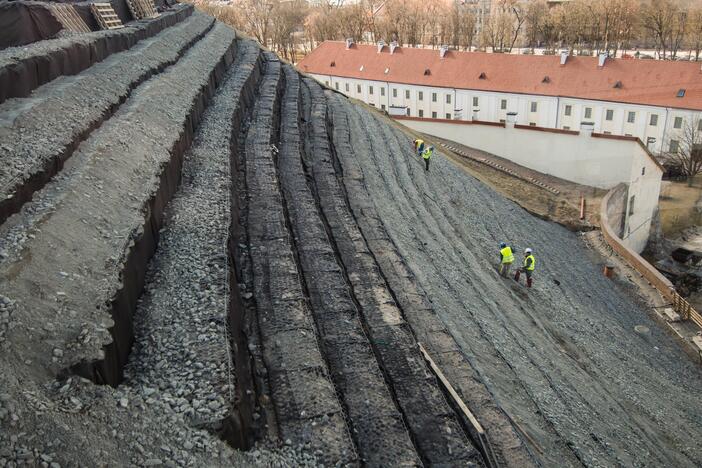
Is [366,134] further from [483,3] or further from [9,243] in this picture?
[483,3]

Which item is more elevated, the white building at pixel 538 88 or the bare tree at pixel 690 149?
the white building at pixel 538 88

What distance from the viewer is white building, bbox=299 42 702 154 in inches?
1372

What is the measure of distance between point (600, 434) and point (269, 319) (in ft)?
18.7

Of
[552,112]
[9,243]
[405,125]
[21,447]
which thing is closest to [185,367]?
[21,447]

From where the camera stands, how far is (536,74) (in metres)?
38.5

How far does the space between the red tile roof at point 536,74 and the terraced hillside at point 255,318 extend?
24.0m

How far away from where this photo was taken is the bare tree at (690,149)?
106 feet

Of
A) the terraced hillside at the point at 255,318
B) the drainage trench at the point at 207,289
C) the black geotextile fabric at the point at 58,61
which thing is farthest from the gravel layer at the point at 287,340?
the black geotextile fabric at the point at 58,61

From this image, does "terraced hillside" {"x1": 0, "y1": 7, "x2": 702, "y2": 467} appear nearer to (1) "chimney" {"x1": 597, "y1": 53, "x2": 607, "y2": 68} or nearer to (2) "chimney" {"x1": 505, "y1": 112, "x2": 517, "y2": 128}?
(2) "chimney" {"x1": 505, "y1": 112, "x2": 517, "y2": 128}

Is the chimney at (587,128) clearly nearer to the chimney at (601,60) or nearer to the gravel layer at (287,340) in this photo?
the chimney at (601,60)

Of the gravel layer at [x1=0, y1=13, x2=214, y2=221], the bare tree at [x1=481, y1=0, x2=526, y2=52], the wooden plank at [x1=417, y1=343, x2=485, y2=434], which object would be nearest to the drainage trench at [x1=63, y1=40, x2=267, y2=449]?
the gravel layer at [x1=0, y1=13, x2=214, y2=221]

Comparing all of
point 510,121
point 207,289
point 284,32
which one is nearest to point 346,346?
point 207,289

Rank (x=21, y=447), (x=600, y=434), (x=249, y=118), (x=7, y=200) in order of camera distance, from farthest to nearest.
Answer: (x=249, y=118) < (x=600, y=434) < (x=7, y=200) < (x=21, y=447)

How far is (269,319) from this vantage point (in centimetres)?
840
